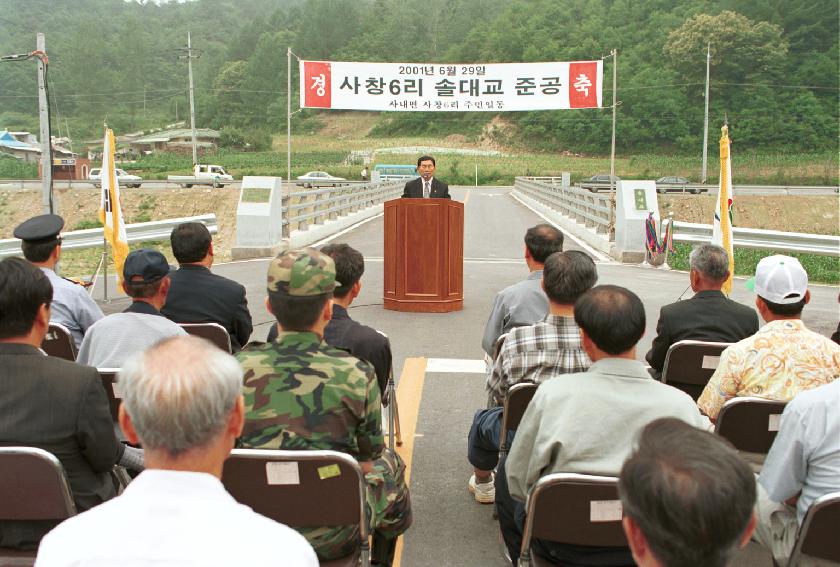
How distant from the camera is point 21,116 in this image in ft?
397

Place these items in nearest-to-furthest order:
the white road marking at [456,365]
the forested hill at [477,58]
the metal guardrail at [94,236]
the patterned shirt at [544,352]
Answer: the patterned shirt at [544,352]
the white road marking at [456,365]
the metal guardrail at [94,236]
the forested hill at [477,58]

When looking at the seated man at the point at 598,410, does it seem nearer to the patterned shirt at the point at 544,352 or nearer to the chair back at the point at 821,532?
the chair back at the point at 821,532

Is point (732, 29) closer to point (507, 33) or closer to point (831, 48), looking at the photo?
point (831, 48)

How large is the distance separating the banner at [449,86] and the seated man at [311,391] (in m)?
22.0

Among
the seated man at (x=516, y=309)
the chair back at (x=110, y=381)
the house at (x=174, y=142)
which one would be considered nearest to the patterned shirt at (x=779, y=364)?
the seated man at (x=516, y=309)

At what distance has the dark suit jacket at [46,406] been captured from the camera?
2.88 m

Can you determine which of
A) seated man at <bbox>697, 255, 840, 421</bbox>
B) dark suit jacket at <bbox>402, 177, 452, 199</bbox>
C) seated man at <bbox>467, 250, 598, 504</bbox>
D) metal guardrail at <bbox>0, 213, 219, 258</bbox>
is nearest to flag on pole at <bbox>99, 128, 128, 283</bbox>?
metal guardrail at <bbox>0, 213, 219, 258</bbox>

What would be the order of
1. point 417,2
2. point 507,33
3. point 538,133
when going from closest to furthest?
point 538,133 → point 507,33 → point 417,2

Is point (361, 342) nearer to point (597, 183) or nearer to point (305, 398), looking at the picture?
point (305, 398)

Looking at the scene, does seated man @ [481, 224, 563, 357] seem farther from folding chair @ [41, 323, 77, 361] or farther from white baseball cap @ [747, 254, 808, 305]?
folding chair @ [41, 323, 77, 361]

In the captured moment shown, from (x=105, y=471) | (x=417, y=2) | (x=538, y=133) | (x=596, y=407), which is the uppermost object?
(x=417, y=2)

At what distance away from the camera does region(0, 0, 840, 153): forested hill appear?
88.1 meters

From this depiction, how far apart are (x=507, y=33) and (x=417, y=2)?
1866 inches

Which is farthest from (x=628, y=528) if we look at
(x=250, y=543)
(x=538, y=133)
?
(x=538, y=133)
